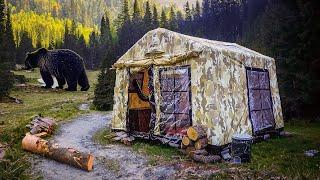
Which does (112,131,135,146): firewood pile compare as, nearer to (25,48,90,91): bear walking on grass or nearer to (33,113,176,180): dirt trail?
(33,113,176,180): dirt trail

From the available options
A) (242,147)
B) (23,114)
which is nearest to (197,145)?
(242,147)

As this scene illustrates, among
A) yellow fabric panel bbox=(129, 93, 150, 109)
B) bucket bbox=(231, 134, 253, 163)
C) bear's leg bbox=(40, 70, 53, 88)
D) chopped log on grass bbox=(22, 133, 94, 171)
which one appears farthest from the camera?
bear's leg bbox=(40, 70, 53, 88)

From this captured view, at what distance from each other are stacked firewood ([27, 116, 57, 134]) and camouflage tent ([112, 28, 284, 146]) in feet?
7.26

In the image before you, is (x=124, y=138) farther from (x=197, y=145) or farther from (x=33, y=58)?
(x=33, y=58)

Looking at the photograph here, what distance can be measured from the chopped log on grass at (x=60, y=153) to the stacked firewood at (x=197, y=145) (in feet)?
8.26

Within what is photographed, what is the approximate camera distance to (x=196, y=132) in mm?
9062

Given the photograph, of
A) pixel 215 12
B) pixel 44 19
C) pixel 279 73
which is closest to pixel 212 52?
pixel 279 73

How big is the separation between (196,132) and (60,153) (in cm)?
347

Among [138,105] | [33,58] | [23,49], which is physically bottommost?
[138,105]

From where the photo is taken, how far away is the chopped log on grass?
8258 mm

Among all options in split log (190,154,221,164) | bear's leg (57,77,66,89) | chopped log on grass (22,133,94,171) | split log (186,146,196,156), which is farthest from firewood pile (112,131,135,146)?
bear's leg (57,77,66,89)

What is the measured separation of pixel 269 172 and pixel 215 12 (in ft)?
244

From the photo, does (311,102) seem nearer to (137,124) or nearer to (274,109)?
(274,109)

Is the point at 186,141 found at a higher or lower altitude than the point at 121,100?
lower
